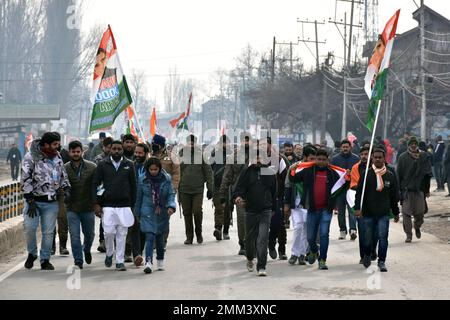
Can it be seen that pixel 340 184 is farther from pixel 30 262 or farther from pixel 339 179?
pixel 30 262

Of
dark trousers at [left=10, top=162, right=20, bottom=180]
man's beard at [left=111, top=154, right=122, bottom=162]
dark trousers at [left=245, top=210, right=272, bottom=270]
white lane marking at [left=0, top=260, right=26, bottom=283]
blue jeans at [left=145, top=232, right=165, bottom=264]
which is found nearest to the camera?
white lane marking at [left=0, top=260, right=26, bottom=283]

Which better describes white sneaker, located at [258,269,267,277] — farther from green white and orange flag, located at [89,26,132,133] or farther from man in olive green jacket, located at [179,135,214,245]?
green white and orange flag, located at [89,26,132,133]

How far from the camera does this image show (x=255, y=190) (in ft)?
39.7

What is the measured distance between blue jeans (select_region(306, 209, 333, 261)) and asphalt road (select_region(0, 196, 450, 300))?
298 mm

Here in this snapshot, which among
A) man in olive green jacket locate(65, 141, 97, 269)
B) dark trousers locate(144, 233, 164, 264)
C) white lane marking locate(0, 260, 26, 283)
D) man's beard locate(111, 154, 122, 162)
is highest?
man's beard locate(111, 154, 122, 162)

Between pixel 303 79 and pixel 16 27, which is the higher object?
pixel 16 27

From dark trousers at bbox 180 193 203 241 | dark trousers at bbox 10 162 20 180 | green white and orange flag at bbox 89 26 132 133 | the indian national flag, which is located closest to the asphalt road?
the indian national flag

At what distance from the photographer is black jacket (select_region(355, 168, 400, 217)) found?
12.6 meters

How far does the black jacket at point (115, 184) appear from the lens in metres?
12.3

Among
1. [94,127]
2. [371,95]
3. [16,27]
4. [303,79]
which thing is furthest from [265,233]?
[16,27]

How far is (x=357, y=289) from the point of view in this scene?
1056 cm

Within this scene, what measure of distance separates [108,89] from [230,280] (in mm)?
5607

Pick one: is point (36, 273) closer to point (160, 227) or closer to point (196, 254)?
point (160, 227)
